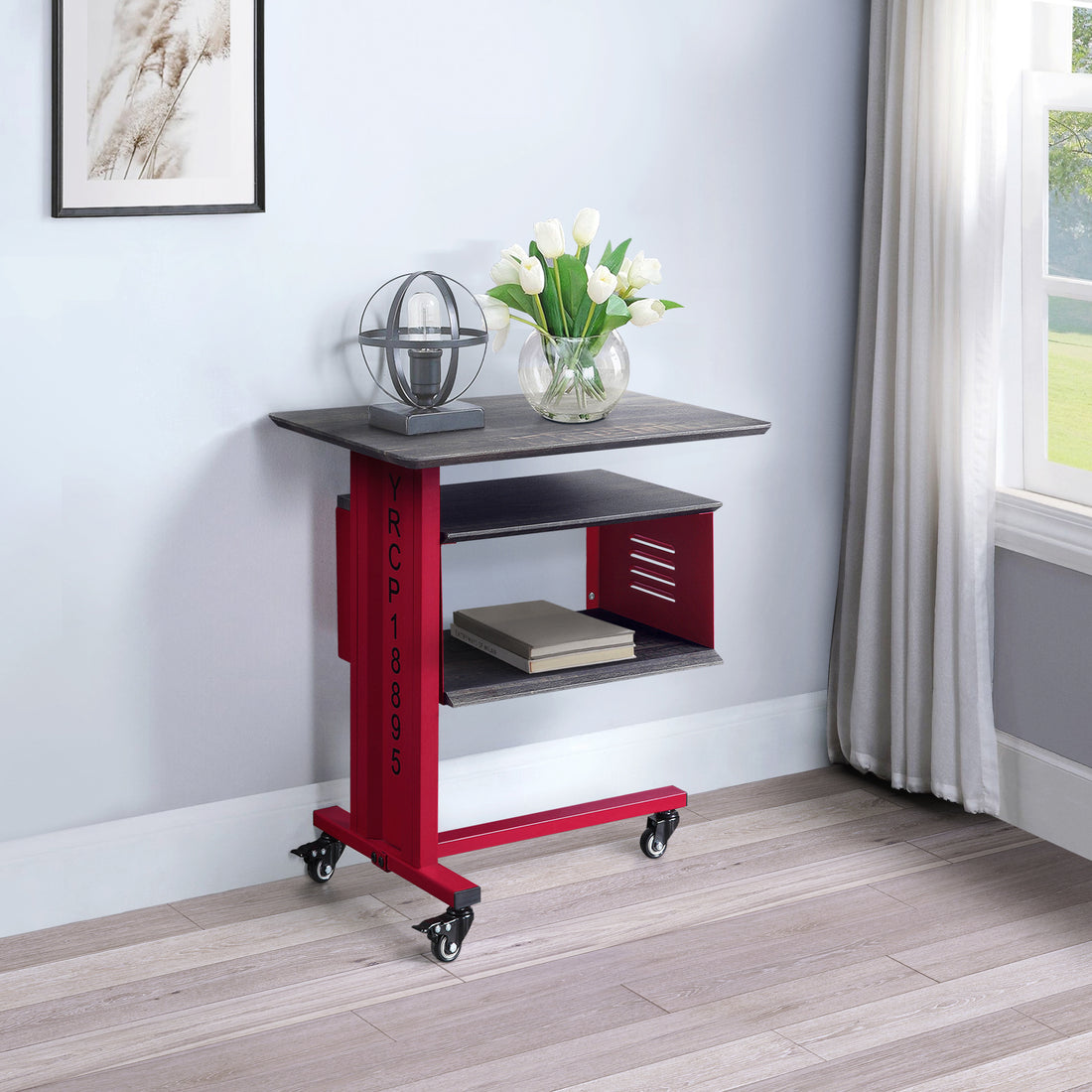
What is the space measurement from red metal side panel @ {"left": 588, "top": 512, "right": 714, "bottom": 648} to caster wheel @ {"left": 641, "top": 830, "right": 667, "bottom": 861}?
42 cm

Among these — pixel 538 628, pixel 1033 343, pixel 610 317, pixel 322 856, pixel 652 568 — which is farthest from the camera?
pixel 1033 343

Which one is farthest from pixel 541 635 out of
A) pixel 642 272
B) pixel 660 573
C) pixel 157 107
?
pixel 157 107

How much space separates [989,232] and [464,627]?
1.29m

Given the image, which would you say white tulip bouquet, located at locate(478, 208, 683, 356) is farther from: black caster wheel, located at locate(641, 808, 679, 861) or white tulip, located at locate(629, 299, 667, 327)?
black caster wheel, located at locate(641, 808, 679, 861)

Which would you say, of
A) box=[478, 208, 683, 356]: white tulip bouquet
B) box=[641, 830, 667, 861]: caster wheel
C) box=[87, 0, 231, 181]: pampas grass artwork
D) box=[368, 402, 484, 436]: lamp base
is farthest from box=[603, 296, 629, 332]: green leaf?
box=[641, 830, 667, 861]: caster wheel

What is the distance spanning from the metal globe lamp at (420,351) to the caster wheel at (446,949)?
86 cm

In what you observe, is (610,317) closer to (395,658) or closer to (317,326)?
(317,326)

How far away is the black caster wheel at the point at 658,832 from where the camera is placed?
9.60 ft

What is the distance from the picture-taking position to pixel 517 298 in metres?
2.60

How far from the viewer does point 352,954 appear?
2537 mm

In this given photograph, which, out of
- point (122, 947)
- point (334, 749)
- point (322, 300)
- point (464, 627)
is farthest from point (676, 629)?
point (122, 947)

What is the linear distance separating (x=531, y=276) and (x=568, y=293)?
3.9 inches

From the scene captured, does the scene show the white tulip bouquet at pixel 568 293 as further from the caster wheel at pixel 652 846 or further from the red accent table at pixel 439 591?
the caster wheel at pixel 652 846

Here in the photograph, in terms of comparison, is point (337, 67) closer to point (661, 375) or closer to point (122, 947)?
point (661, 375)
